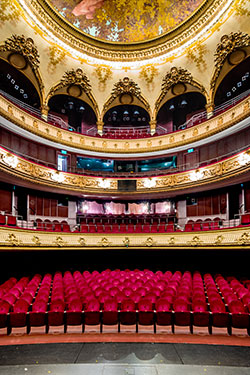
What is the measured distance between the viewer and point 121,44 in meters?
13.2

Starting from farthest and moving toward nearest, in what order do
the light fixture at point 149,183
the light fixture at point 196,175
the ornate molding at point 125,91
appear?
the ornate molding at point 125,91 < the light fixture at point 149,183 < the light fixture at point 196,175

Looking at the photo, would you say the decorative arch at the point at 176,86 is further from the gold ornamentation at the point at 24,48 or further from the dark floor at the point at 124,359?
the dark floor at the point at 124,359

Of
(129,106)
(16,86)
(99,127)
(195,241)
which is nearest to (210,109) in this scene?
(129,106)

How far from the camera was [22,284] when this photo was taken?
22.7 ft

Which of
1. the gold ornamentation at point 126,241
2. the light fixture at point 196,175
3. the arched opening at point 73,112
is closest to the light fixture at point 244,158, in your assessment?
the light fixture at point 196,175

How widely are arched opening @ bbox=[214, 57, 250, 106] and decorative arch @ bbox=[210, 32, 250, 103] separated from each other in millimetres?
298

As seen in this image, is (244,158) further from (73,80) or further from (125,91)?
(73,80)

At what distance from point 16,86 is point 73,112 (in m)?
3.81

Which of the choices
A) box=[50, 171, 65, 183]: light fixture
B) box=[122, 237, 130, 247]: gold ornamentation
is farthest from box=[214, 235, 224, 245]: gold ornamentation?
box=[50, 171, 65, 183]: light fixture

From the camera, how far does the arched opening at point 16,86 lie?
11.6 metres

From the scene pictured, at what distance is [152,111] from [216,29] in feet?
16.8

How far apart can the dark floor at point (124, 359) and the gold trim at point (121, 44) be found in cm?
1227

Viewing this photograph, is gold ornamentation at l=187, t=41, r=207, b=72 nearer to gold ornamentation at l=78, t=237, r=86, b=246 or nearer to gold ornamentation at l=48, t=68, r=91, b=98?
gold ornamentation at l=48, t=68, r=91, b=98

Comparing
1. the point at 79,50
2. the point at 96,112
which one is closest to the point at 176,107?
the point at 96,112
